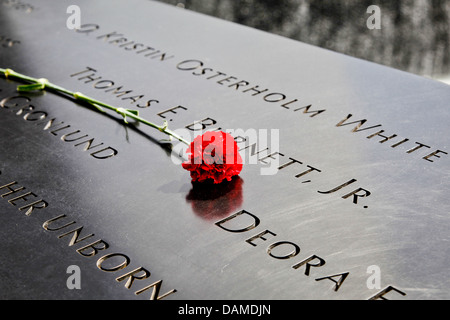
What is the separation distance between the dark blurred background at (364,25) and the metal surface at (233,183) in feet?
5.92

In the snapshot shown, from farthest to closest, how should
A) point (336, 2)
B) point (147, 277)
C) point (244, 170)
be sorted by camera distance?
point (336, 2) < point (244, 170) < point (147, 277)

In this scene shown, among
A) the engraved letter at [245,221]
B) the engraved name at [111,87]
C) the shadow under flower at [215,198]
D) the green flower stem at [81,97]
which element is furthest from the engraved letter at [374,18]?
the engraved letter at [245,221]

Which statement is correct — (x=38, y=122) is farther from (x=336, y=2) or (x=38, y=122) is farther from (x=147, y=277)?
(x=336, y=2)

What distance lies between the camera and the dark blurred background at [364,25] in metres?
3.74

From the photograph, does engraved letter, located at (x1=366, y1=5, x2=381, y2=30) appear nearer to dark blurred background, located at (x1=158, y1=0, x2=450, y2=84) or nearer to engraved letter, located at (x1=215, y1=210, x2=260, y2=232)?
dark blurred background, located at (x1=158, y1=0, x2=450, y2=84)

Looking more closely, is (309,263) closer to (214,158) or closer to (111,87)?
(214,158)

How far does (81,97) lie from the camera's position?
1780 millimetres

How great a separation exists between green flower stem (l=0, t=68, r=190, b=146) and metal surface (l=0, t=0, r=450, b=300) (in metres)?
0.03

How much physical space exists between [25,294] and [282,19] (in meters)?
3.13

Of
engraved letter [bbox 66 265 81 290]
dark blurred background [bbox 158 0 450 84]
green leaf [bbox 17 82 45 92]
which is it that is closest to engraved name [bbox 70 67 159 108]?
green leaf [bbox 17 82 45 92]

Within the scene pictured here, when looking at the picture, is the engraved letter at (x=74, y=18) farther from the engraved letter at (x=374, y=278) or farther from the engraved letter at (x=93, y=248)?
the engraved letter at (x=374, y=278)

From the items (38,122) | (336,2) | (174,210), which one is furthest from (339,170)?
(336,2)

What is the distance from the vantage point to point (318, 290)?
1.05 m
